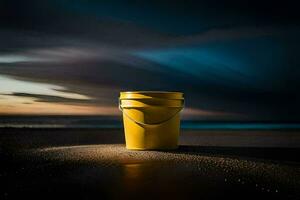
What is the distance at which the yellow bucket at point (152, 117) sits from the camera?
521 cm

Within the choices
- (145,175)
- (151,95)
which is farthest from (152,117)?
(145,175)

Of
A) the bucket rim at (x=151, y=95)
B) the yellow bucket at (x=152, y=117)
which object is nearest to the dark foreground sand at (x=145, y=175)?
the yellow bucket at (x=152, y=117)

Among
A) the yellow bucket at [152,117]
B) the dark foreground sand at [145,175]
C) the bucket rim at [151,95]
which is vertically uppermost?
the bucket rim at [151,95]

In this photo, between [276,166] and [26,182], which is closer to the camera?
[26,182]

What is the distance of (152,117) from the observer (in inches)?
206

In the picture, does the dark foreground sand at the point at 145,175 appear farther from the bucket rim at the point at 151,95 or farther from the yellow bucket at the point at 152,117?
the bucket rim at the point at 151,95

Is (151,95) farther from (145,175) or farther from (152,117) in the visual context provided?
(145,175)

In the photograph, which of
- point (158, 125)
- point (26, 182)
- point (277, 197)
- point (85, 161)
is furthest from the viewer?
point (158, 125)

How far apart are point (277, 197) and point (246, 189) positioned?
28 cm

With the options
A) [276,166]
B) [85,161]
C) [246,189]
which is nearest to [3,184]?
[85,161]

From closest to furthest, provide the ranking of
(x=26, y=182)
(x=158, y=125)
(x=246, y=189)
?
(x=246, y=189) < (x=26, y=182) < (x=158, y=125)

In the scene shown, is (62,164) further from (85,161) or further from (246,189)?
(246,189)

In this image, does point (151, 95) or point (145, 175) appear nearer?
point (145, 175)

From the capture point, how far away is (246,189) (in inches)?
105
